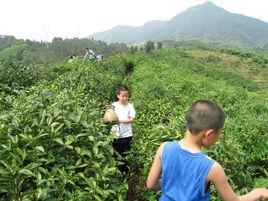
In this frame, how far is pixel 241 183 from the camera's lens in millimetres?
4863

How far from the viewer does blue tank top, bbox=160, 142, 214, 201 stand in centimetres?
282

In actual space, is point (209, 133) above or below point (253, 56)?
above

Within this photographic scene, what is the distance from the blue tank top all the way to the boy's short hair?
182mm

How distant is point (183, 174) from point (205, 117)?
40cm

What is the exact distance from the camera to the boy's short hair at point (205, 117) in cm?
280

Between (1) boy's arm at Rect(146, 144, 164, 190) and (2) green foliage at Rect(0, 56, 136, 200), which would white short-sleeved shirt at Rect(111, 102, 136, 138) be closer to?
(2) green foliage at Rect(0, 56, 136, 200)

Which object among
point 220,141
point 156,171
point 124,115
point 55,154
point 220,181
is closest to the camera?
point 220,181

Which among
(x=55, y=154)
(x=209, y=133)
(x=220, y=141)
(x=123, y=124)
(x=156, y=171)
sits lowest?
(x=123, y=124)

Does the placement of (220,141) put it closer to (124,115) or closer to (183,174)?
(124,115)

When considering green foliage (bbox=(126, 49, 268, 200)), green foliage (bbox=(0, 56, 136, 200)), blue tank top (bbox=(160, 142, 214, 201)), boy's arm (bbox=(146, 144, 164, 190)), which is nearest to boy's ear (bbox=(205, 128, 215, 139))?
blue tank top (bbox=(160, 142, 214, 201))

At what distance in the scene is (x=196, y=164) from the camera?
283 cm

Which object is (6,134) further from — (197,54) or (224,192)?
(197,54)

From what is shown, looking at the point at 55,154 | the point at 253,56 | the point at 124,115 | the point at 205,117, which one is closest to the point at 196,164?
the point at 205,117

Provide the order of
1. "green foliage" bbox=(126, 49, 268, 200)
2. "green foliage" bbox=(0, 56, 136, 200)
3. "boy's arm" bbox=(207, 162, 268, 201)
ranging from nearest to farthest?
1. "boy's arm" bbox=(207, 162, 268, 201)
2. "green foliage" bbox=(0, 56, 136, 200)
3. "green foliage" bbox=(126, 49, 268, 200)
